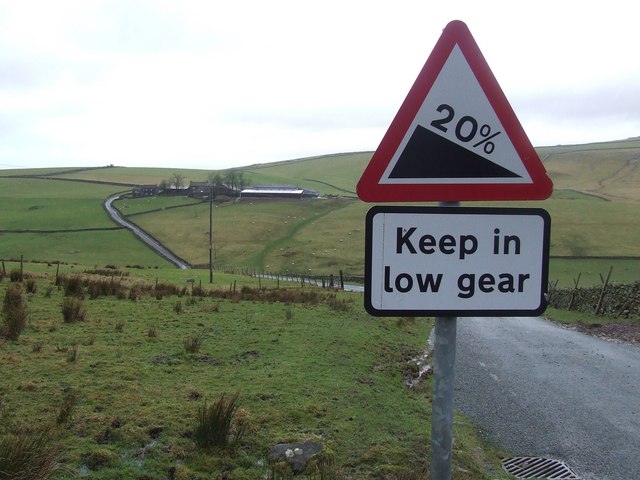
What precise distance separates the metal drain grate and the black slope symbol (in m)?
4.56

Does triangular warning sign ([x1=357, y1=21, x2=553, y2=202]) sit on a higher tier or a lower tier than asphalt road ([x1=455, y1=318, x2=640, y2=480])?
higher

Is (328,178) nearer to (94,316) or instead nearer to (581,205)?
(581,205)

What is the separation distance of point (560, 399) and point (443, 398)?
7.57 metres

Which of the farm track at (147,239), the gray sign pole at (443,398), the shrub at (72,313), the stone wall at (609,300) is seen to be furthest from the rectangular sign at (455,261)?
the farm track at (147,239)

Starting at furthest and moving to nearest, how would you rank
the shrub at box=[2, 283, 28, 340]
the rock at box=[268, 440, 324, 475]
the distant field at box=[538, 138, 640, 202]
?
1. the distant field at box=[538, 138, 640, 202]
2. the shrub at box=[2, 283, 28, 340]
3. the rock at box=[268, 440, 324, 475]

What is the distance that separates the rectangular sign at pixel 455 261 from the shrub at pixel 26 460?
10.1ft

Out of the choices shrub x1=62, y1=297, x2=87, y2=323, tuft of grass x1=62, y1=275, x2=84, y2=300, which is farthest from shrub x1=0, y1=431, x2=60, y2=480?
tuft of grass x1=62, y1=275, x2=84, y2=300

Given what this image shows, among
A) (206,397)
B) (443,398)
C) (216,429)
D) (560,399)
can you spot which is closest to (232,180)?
(560,399)

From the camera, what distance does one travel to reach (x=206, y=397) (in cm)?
631

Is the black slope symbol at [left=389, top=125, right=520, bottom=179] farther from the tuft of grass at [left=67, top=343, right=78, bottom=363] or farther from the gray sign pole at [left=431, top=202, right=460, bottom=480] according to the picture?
the tuft of grass at [left=67, top=343, right=78, bottom=363]

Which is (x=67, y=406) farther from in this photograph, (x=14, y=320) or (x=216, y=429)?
(x=14, y=320)

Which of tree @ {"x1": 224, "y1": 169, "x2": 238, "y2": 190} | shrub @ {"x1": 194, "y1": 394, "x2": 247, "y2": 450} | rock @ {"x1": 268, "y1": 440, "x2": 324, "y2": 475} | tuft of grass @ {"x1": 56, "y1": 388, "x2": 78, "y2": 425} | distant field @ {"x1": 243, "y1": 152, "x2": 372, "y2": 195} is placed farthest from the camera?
distant field @ {"x1": 243, "y1": 152, "x2": 372, "y2": 195}

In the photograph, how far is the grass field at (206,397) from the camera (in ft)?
15.7

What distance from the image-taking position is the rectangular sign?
222 cm
